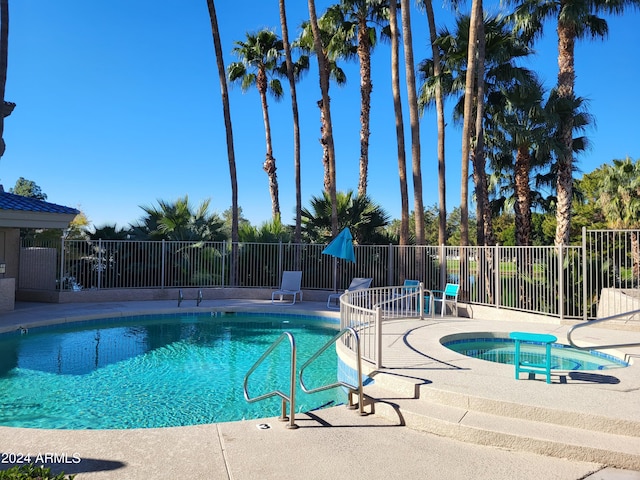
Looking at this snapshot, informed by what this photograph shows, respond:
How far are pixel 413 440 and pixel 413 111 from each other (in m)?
13.2

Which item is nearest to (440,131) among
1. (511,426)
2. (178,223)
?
(178,223)

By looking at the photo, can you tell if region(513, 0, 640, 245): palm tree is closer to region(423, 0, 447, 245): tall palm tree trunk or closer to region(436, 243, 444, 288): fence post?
region(423, 0, 447, 245): tall palm tree trunk

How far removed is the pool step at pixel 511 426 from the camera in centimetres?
387

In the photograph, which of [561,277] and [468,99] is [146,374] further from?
[468,99]

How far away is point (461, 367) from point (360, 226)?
11453 millimetres

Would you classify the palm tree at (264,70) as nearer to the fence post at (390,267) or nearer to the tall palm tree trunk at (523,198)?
the fence post at (390,267)

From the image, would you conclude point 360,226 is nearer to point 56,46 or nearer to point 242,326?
point 242,326

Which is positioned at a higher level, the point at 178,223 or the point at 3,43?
the point at 3,43

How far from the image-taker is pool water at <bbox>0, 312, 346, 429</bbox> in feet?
18.3

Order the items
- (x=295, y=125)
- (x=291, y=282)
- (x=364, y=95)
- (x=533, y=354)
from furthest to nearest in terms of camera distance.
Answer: (x=364, y=95) → (x=295, y=125) → (x=291, y=282) → (x=533, y=354)

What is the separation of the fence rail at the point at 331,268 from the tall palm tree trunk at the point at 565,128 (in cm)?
166

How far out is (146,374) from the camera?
7258mm

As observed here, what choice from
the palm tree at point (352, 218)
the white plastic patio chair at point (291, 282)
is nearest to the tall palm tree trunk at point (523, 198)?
A: the palm tree at point (352, 218)

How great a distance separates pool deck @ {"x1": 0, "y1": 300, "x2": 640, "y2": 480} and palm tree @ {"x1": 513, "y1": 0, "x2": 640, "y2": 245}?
39.0 ft
